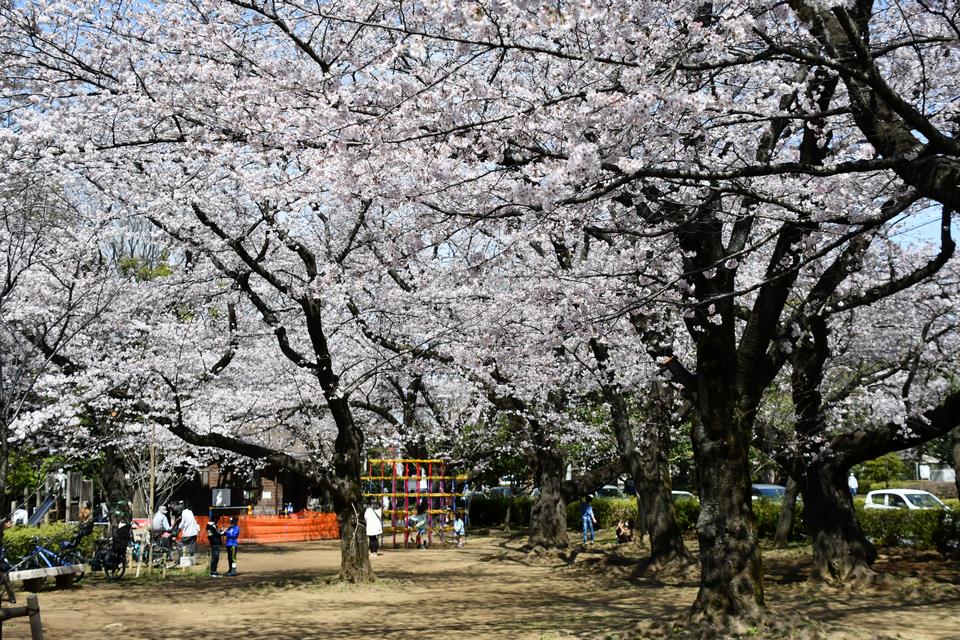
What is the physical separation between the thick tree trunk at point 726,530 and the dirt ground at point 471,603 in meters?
0.55

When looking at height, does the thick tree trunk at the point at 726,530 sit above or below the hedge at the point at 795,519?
above

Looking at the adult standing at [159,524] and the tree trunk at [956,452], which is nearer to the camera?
the tree trunk at [956,452]

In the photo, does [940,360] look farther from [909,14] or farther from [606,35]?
[606,35]

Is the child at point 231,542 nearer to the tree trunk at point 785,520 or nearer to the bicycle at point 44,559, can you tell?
the bicycle at point 44,559

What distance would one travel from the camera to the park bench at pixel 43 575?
39.2 ft

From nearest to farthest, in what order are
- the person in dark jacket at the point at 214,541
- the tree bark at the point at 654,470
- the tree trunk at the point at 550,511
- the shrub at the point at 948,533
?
1. the tree bark at the point at 654,470
2. the shrub at the point at 948,533
3. the person in dark jacket at the point at 214,541
4. the tree trunk at the point at 550,511

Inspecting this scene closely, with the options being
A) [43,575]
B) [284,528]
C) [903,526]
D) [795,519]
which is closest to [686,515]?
[795,519]

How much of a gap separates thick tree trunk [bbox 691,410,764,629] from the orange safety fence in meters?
23.4

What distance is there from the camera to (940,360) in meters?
15.0

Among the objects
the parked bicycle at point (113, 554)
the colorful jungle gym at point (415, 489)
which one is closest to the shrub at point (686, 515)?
the colorful jungle gym at point (415, 489)

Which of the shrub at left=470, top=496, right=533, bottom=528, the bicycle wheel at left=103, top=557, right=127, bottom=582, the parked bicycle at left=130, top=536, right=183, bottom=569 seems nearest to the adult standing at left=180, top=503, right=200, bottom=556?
the parked bicycle at left=130, top=536, right=183, bottom=569

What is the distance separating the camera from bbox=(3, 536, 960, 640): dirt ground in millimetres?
10453

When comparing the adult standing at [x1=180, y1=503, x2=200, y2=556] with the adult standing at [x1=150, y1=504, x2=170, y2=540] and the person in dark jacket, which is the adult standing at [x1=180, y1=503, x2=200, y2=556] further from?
the person in dark jacket

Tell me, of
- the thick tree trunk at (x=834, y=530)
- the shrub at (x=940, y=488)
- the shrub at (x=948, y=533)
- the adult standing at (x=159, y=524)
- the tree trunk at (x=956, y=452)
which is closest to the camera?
the thick tree trunk at (x=834, y=530)
